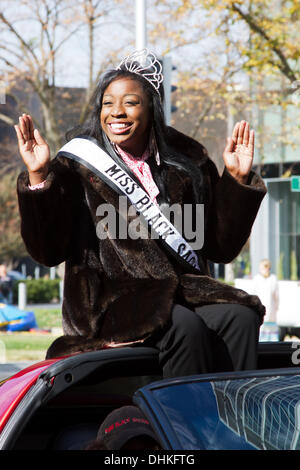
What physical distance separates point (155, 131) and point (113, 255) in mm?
603

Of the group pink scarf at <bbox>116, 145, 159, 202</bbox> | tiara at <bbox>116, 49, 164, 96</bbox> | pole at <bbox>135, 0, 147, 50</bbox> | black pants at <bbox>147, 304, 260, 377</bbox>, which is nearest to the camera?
black pants at <bbox>147, 304, 260, 377</bbox>

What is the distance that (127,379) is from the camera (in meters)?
3.03

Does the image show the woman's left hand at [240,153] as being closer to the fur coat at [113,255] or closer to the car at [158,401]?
the fur coat at [113,255]

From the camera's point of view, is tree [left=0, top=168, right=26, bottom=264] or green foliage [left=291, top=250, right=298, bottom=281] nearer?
green foliage [left=291, top=250, right=298, bottom=281]

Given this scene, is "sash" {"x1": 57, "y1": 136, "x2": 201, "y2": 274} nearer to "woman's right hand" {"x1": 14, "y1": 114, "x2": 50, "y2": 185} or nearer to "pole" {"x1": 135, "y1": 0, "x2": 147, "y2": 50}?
"woman's right hand" {"x1": 14, "y1": 114, "x2": 50, "y2": 185}

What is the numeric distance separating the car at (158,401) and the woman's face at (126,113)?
920mm

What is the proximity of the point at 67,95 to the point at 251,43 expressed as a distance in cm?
907

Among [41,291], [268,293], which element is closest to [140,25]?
[268,293]

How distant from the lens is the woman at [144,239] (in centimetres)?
282

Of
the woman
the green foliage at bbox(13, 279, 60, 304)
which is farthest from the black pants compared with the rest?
the green foliage at bbox(13, 279, 60, 304)

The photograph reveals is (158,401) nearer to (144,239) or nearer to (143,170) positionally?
(144,239)

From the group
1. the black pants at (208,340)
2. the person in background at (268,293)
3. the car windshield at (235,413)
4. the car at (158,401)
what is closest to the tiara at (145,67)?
the black pants at (208,340)

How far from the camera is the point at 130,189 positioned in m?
3.13

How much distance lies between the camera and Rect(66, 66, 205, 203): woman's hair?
328 centimetres
